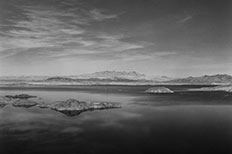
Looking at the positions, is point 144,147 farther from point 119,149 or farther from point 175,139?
point 175,139

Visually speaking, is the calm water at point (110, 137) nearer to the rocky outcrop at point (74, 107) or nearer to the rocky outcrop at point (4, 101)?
the rocky outcrop at point (74, 107)

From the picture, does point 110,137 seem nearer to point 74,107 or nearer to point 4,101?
point 74,107

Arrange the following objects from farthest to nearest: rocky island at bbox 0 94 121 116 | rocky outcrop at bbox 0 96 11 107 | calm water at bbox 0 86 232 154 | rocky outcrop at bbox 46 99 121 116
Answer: rocky outcrop at bbox 0 96 11 107 → rocky island at bbox 0 94 121 116 → rocky outcrop at bbox 46 99 121 116 → calm water at bbox 0 86 232 154

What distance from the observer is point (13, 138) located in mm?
20766

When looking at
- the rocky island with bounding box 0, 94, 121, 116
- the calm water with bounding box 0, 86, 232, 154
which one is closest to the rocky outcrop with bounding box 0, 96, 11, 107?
the rocky island with bounding box 0, 94, 121, 116

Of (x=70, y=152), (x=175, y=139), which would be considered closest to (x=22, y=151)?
(x=70, y=152)

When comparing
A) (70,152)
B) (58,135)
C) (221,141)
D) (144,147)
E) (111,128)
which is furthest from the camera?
(111,128)

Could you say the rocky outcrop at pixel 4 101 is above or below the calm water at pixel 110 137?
above

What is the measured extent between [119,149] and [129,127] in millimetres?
8221

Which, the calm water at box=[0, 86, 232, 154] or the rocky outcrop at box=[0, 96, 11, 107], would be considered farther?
the rocky outcrop at box=[0, 96, 11, 107]

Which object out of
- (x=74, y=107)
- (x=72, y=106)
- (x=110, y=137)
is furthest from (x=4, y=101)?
(x=110, y=137)

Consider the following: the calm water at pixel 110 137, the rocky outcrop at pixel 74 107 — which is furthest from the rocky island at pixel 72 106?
the calm water at pixel 110 137

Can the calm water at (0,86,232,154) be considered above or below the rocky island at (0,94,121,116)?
below

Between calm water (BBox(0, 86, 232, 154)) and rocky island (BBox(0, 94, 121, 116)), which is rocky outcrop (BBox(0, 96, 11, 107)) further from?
calm water (BBox(0, 86, 232, 154))
